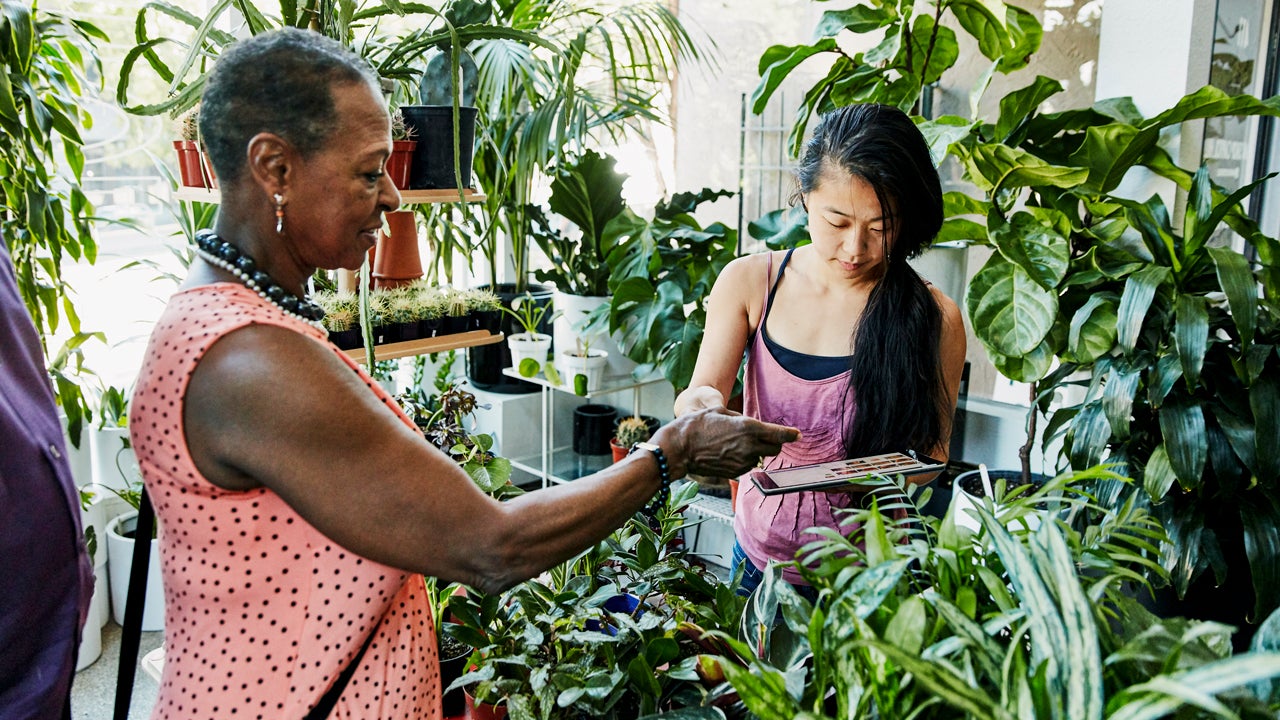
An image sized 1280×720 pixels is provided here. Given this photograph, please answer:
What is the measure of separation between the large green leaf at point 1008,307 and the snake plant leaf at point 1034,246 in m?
0.03

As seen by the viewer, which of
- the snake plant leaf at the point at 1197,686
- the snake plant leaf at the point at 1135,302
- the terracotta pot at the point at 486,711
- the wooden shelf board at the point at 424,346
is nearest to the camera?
the snake plant leaf at the point at 1197,686

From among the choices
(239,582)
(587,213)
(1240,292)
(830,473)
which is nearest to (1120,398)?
(1240,292)

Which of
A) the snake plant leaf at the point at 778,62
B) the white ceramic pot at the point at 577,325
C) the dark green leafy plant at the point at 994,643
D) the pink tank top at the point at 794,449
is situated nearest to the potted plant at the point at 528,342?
the white ceramic pot at the point at 577,325

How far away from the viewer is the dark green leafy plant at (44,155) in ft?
7.20

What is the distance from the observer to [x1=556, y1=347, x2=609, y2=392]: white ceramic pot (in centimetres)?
345

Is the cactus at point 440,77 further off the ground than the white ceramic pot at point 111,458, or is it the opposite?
the cactus at point 440,77

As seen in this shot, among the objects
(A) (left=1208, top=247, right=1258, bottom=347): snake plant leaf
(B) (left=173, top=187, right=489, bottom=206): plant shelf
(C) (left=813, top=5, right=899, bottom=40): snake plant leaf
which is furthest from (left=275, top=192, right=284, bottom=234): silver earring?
(C) (left=813, top=5, right=899, bottom=40): snake plant leaf

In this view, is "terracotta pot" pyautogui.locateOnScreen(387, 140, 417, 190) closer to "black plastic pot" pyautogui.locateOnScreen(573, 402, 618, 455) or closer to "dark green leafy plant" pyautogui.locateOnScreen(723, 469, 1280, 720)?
"dark green leafy plant" pyautogui.locateOnScreen(723, 469, 1280, 720)

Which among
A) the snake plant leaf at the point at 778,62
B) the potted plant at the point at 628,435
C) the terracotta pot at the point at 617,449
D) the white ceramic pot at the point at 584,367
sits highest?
the snake plant leaf at the point at 778,62

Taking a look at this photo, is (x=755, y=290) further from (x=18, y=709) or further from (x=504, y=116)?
(x=504, y=116)

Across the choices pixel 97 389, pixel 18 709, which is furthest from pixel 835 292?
pixel 97 389

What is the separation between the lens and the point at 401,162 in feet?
7.16

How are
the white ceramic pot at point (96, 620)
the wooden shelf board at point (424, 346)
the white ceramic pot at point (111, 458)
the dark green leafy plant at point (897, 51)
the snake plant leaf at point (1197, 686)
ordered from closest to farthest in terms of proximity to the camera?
the snake plant leaf at point (1197, 686)
the wooden shelf board at point (424, 346)
the dark green leafy plant at point (897, 51)
the white ceramic pot at point (96, 620)
the white ceramic pot at point (111, 458)

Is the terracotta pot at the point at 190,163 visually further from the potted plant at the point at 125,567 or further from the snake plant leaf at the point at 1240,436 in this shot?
the snake plant leaf at the point at 1240,436
